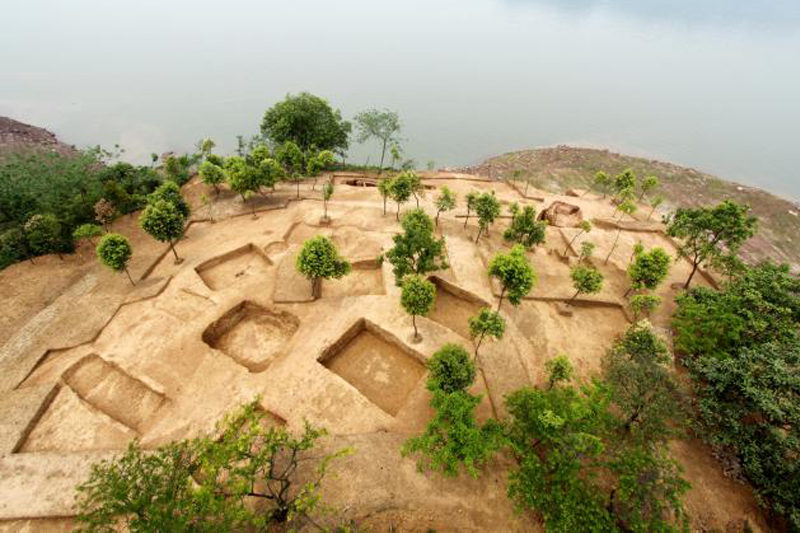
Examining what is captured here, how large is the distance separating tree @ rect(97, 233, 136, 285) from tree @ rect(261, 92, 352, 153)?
21135mm

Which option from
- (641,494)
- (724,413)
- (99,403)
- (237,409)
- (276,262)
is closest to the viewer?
(641,494)

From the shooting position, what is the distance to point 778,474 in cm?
1195

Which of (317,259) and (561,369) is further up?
(317,259)

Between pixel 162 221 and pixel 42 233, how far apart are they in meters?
9.59

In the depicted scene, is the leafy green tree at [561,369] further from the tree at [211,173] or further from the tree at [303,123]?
the tree at [303,123]

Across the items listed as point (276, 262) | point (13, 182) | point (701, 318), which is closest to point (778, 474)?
point (701, 318)

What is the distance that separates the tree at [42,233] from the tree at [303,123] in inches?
842

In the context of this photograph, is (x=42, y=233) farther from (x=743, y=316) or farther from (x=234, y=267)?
(x=743, y=316)

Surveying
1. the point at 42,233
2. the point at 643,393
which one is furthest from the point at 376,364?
the point at 42,233

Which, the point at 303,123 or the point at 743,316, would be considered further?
the point at 303,123

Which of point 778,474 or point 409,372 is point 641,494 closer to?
point 778,474

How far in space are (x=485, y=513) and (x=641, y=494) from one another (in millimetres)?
5019

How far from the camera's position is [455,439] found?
12.1 metres

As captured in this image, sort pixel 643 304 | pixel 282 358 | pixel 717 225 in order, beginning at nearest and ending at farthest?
pixel 282 358 → pixel 643 304 → pixel 717 225
